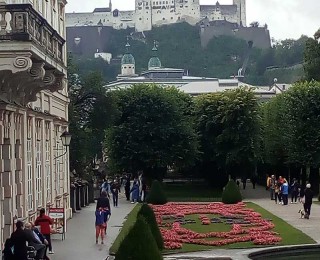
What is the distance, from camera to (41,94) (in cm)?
2825

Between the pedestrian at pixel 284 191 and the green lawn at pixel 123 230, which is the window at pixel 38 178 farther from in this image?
the pedestrian at pixel 284 191

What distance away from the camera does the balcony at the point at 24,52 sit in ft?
52.9

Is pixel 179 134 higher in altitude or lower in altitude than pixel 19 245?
higher

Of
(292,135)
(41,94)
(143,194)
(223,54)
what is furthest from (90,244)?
(223,54)

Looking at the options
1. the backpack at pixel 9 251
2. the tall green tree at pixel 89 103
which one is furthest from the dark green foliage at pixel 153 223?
the tall green tree at pixel 89 103

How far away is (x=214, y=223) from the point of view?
33.0 metres

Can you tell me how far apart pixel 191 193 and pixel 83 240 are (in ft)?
110

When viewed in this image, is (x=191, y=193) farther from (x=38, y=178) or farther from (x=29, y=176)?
(x=29, y=176)

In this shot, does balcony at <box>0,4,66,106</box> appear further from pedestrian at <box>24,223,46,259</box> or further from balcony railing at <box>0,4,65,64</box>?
pedestrian at <box>24,223,46,259</box>

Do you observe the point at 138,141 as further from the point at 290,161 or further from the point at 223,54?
the point at 223,54

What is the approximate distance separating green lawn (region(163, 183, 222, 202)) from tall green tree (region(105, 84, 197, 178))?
2235mm

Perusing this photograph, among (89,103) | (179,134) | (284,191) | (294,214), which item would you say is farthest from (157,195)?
(89,103)

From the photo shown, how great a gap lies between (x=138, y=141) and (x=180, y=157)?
308 cm

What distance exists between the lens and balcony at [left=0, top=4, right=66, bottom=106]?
16.1m
